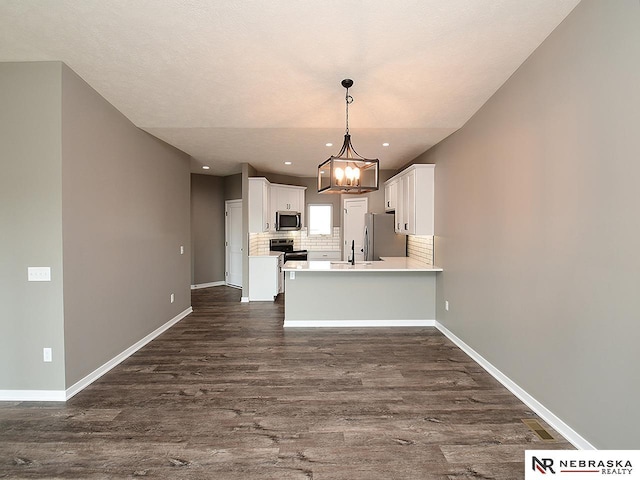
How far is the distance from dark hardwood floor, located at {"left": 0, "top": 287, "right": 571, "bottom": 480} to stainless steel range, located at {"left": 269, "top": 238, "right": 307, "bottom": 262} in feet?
12.3

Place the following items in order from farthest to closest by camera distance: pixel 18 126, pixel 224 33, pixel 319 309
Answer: pixel 319 309 → pixel 18 126 → pixel 224 33

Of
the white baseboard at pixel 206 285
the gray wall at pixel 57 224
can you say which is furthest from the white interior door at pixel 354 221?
the gray wall at pixel 57 224

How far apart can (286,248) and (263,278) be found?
1.37m

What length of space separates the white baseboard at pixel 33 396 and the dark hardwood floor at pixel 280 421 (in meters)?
0.08

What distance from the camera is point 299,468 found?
76.8 inches

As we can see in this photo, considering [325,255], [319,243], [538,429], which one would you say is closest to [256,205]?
[319,243]

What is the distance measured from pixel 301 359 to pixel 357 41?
3.19 m

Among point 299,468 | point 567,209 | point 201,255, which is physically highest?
point 567,209

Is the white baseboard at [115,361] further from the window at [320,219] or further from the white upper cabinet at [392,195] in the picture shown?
the white upper cabinet at [392,195]

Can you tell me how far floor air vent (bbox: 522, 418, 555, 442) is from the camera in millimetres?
2209

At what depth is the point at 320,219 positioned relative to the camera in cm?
806

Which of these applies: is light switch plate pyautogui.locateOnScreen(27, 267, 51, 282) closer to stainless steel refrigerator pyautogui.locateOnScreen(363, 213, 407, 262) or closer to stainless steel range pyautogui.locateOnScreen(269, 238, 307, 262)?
stainless steel refrigerator pyautogui.locateOnScreen(363, 213, 407, 262)

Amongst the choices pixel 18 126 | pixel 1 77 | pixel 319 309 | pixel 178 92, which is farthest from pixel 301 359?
pixel 1 77

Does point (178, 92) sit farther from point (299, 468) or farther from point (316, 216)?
point (316, 216)
